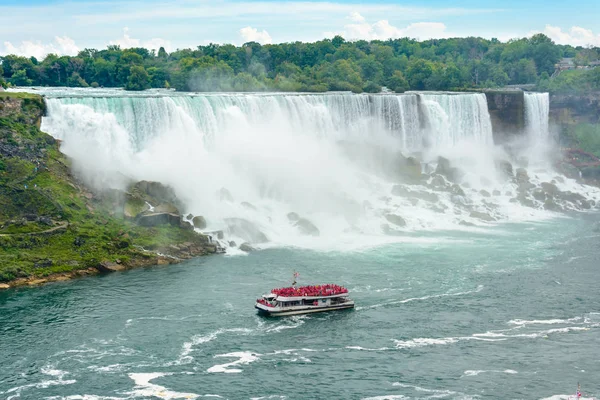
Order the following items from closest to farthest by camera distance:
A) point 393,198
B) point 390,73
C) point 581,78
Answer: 1. point 393,198
2. point 581,78
3. point 390,73

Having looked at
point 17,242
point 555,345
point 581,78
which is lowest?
point 555,345

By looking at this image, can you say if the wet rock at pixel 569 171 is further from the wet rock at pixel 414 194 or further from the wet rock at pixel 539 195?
the wet rock at pixel 414 194

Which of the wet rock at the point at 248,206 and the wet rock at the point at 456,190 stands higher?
the wet rock at the point at 248,206

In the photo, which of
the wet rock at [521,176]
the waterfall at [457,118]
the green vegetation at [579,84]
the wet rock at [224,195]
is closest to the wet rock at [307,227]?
the wet rock at [224,195]

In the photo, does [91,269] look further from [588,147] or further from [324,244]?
[588,147]

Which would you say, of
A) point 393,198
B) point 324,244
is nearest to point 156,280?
point 324,244

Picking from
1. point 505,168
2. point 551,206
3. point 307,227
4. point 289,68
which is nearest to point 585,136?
point 505,168

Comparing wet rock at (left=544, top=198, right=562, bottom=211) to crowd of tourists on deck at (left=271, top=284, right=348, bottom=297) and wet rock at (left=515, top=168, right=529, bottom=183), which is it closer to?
wet rock at (left=515, top=168, right=529, bottom=183)
